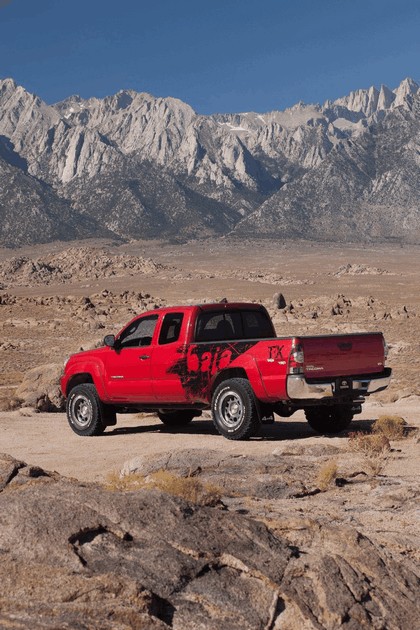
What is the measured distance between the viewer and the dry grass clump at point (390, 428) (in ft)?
40.9

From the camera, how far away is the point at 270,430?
14.1 metres

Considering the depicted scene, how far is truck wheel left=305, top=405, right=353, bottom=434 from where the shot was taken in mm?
13492

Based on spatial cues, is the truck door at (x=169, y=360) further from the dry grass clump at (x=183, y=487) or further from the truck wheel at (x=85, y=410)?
the dry grass clump at (x=183, y=487)

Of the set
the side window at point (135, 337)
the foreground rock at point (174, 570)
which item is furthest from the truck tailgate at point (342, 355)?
the foreground rock at point (174, 570)

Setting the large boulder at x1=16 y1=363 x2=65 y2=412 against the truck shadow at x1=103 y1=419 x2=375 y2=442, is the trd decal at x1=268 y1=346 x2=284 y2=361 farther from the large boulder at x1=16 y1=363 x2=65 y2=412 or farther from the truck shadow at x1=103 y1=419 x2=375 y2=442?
the large boulder at x1=16 y1=363 x2=65 y2=412

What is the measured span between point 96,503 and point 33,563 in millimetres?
784

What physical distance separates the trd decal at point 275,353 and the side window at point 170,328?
185 cm

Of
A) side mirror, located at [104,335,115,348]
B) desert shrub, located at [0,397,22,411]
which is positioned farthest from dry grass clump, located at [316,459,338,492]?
desert shrub, located at [0,397,22,411]

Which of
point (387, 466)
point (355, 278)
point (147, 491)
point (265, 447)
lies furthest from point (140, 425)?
point (355, 278)

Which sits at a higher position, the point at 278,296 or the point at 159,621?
the point at 278,296

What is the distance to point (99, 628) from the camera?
168 inches

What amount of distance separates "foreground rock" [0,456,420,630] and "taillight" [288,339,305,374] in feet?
18.9

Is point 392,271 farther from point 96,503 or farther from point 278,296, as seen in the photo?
point 96,503

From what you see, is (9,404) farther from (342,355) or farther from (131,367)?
(342,355)
